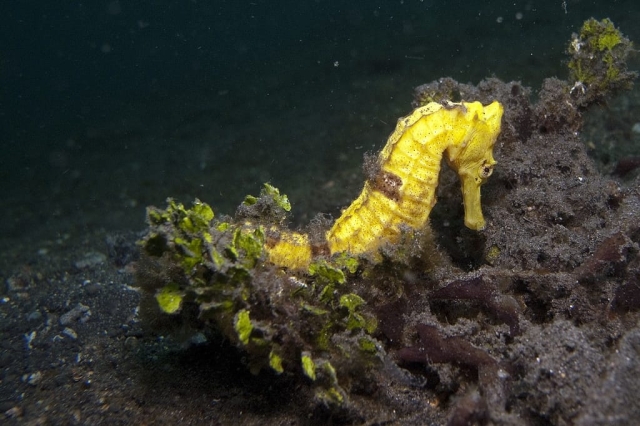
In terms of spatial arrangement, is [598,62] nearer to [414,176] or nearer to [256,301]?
[414,176]

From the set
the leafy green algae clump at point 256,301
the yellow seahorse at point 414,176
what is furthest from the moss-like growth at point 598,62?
the leafy green algae clump at point 256,301

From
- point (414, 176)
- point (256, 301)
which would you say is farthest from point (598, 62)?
point (256, 301)

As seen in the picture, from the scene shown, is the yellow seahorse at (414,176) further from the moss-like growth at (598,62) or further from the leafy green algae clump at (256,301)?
the moss-like growth at (598,62)

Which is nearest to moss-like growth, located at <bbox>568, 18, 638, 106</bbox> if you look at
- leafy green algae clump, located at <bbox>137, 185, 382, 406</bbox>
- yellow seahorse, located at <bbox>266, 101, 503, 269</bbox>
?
yellow seahorse, located at <bbox>266, 101, 503, 269</bbox>

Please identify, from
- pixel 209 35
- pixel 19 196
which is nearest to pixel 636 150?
pixel 19 196

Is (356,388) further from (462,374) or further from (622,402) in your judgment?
(622,402)
